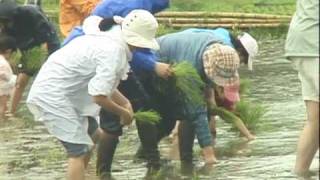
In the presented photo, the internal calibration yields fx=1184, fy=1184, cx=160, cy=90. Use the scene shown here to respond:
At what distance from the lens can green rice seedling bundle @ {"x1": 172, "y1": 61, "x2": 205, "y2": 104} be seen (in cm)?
793

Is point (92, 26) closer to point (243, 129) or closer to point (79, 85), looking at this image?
point (79, 85)

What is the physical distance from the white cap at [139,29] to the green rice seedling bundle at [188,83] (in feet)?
1.97

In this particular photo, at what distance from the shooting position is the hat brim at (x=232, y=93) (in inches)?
364

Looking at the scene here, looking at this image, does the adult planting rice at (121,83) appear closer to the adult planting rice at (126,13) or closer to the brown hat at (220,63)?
the adult planting rice at (126,13)

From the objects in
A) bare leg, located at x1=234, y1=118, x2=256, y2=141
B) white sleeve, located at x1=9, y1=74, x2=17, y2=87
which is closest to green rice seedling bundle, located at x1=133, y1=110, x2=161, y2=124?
bare leg, located at x1=234, y1=118, x2=256, y2=141

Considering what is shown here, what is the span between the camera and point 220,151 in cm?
895

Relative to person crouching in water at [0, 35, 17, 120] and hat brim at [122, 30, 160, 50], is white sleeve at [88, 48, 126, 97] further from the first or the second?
person crouching in water at [0, 35, 17, 120]

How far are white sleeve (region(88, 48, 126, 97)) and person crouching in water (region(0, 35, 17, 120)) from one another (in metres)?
3.71

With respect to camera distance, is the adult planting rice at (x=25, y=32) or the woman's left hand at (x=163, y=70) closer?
the woman's left hand at (x=163, y=70)

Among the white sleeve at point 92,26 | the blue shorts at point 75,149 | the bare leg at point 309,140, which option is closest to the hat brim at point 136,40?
the white sleeve at point 92,26

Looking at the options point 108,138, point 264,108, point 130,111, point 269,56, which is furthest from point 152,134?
point 269,56

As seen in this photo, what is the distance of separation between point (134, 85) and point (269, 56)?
676 centimetres

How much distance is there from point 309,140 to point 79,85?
143cm

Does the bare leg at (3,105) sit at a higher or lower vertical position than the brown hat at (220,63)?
lower
